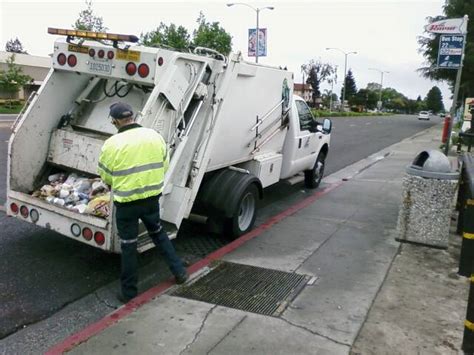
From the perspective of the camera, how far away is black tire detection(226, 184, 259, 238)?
6125 millimetres

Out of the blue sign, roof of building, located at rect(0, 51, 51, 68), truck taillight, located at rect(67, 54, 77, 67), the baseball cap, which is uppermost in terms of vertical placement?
roof of building, located at rect(0, 51, 51, 68)

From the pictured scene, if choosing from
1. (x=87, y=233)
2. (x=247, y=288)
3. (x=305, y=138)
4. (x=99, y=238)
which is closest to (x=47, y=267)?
(x=87, y=233)

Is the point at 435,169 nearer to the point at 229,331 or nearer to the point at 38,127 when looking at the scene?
the point at 229,331

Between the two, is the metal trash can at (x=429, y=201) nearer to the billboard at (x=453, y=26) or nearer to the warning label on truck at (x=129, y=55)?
the warning label on truck at (x=129, y=55)

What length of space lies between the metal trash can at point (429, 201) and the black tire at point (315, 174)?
3.73m

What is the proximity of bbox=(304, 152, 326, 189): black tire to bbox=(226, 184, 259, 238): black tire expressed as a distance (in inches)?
135

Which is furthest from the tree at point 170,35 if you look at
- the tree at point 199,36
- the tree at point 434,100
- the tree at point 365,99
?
the tree at point 434,100

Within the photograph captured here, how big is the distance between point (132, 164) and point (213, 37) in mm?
44129

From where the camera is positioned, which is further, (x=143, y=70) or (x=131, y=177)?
(x=143, y=70)

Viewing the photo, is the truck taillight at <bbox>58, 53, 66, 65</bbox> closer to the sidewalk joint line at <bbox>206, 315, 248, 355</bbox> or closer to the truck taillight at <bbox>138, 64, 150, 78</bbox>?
the truck taillight at <bbox>138, 64, 150, 78</bbox>

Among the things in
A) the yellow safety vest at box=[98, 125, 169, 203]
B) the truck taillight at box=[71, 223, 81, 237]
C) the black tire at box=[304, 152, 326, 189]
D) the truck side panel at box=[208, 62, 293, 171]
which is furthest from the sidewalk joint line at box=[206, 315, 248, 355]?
the black tire at box=[304, 152, 326, 189]

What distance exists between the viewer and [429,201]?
19.5ft

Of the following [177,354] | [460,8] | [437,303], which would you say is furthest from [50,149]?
[460,8]

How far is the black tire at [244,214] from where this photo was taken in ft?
20.1
